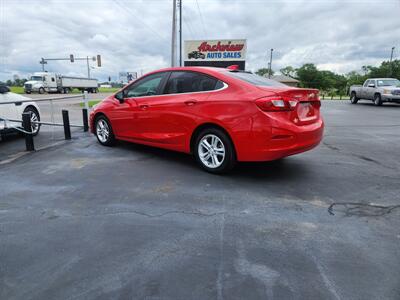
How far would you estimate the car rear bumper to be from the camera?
13.0 ft

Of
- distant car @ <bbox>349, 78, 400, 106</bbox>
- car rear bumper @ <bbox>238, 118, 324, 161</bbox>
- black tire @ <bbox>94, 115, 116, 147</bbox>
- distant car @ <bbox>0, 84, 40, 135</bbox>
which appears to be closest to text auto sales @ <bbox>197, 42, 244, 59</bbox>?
distant car @ <bbox>349, 78, 400, 106</bbox>

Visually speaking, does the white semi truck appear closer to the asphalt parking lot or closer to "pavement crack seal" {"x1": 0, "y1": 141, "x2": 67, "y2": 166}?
"pavement crack seal" {"x1": 0, "y1": 141, "x2": 67, "y2": 166}

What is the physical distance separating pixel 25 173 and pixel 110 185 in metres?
1.65

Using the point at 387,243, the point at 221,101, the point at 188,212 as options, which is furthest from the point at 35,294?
the point at 221,101

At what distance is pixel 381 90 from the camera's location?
62.2 feet

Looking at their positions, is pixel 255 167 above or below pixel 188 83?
below

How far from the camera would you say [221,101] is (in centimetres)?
430

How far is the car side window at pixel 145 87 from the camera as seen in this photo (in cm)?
539

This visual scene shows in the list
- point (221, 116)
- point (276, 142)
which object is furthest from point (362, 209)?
point (221, 116)

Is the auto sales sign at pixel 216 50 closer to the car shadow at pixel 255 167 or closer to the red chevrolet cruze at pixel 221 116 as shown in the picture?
the red chevrolet cruze at pixel 221 116

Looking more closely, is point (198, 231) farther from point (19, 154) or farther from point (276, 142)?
point (19, 154)

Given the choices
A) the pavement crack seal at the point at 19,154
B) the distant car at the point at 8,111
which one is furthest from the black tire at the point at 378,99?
the distant car at the point at 8,111

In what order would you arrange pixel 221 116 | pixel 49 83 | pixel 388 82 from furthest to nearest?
pixel 49 83 < pixel 388 82 < pixel 221 116

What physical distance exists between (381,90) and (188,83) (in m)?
18.6
